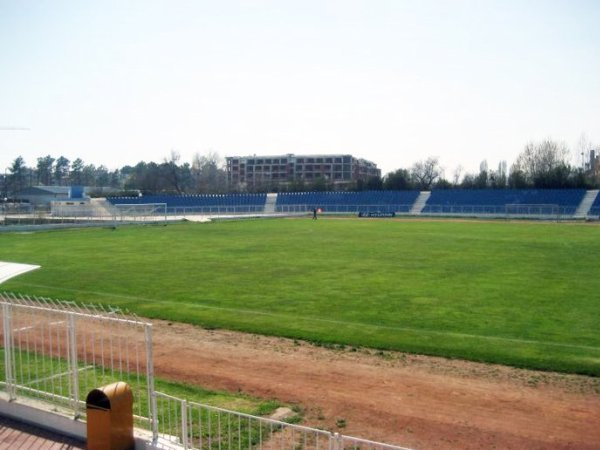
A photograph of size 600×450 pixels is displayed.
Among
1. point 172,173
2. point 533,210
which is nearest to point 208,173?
point 172,173

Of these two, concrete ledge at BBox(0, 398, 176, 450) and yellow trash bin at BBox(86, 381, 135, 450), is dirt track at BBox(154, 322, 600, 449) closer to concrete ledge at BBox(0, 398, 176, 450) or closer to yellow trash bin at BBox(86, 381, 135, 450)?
concrete ledge at BBox(0, 398, 176, 450)

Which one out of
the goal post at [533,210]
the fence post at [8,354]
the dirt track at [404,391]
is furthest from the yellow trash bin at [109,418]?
the goal post at [533,210]

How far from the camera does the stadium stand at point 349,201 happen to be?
88.6m

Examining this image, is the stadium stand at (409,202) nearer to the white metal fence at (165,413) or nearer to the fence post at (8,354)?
the white metal fence at (165,413)

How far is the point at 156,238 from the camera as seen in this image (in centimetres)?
4450

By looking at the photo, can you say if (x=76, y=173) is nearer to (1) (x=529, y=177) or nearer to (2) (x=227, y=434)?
(1) (x=529, y=177)

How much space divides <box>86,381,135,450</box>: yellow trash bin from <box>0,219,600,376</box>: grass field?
6675 mm

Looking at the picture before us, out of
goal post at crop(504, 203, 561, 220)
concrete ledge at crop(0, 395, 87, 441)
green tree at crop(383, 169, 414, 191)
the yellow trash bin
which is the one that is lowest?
concrete ledge at crop(0, 395, 87, 441)

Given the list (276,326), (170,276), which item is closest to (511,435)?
(276,326)

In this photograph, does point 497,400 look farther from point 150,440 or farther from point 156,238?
point 156,238

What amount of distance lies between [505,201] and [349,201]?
24.3 meters

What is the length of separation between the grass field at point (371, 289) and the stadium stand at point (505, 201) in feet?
123

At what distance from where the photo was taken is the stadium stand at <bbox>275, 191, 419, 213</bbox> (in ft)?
291

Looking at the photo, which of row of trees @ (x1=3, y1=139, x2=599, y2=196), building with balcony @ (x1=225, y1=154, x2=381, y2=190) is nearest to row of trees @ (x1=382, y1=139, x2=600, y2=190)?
row of trees @ (x1=3, y1=139, x2=599, y2=196)
